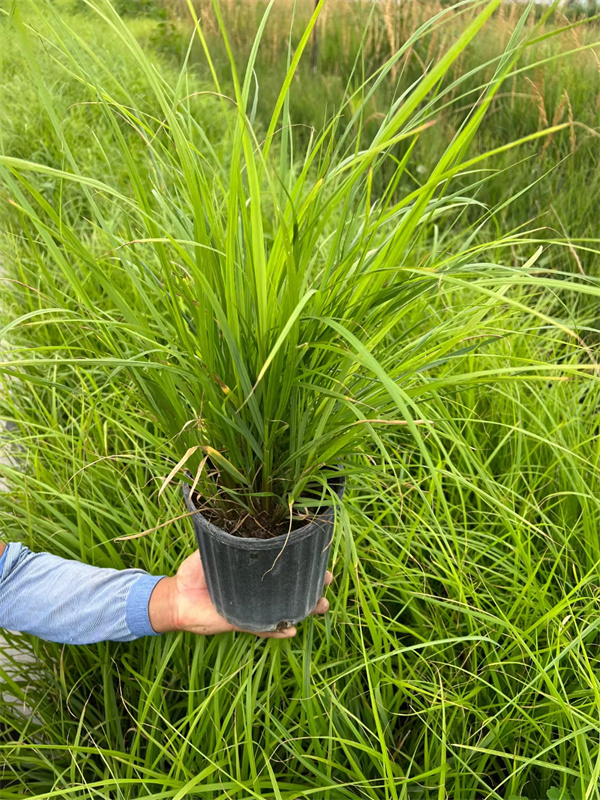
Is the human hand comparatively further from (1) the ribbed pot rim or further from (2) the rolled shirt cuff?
(1) the ribbed pot rim

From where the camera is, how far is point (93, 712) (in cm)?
101

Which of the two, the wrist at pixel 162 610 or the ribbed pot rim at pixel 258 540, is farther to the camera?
the wrist at pixel 162 610

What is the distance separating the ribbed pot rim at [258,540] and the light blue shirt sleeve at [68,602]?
21cm

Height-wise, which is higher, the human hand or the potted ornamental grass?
the potted ornamental grass

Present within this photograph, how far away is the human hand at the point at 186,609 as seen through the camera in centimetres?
84

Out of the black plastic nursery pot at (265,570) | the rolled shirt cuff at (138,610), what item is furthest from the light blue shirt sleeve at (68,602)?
the black plastic nursery pot at (265,570)

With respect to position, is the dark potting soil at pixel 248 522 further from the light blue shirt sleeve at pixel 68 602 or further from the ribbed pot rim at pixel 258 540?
the light blue shirt sleeve at pixel 68 602

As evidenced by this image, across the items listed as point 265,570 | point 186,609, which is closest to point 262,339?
point 265,570

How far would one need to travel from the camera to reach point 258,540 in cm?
68

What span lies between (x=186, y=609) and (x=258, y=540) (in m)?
0.25

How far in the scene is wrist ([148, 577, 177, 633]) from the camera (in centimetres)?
84

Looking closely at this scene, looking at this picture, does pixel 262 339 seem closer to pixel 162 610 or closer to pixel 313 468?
pixel 313 468

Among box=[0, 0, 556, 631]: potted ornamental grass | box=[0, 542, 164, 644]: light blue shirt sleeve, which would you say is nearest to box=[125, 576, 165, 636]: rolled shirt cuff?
box=[0, 542, 164, 644]: light blue shirt sleeve

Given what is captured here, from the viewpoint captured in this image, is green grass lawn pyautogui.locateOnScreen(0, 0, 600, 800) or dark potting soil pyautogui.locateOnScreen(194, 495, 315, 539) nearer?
green grass lawn pyautogui.locateOnScreen(0, 0, 600, 800)
